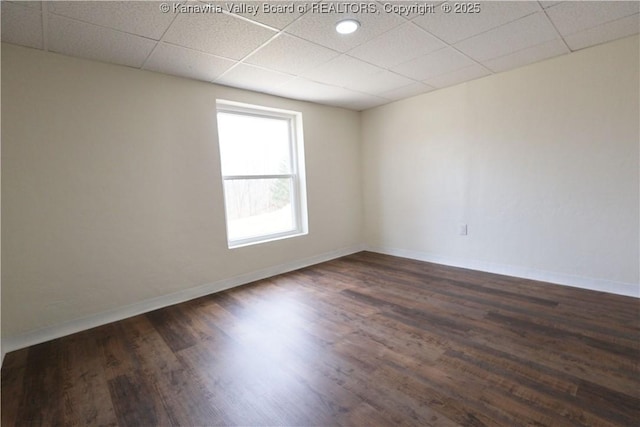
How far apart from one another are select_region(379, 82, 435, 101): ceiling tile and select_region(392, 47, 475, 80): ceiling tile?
1.10 ft

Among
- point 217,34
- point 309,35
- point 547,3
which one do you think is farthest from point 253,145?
point 547,3

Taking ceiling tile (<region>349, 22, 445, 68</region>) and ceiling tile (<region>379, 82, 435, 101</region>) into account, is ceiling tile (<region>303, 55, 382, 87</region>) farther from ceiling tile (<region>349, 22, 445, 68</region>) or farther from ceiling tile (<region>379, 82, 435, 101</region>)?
ceiling tile (<region>379, 82, 435, 101</region>)

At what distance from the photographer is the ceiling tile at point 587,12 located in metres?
2.05

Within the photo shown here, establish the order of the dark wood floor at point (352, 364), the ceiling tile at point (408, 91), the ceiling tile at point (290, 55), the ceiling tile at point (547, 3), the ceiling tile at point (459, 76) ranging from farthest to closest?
the ceiling tile at point (408, 91)
the ceiling tile at point (459, 76)
the ceiling tile at point (290, 55)
the ceiling tile at point (547, 3)
the dark wood floor at point (352, 364)

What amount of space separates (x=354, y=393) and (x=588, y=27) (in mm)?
3293

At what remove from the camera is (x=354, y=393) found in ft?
5.51

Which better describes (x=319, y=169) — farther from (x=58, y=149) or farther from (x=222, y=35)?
(x=58, y=149)

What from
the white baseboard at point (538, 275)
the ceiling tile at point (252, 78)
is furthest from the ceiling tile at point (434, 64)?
the white baseboard at point (538, 275)

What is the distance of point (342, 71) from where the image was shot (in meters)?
3.07

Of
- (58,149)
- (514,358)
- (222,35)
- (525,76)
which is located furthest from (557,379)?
(58,149)

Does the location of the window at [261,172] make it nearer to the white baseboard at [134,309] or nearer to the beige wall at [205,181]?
the beige wall at [205,181]

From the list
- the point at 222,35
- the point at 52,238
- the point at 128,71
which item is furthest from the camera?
the point at 128,71

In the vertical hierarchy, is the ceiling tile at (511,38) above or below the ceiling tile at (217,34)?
below

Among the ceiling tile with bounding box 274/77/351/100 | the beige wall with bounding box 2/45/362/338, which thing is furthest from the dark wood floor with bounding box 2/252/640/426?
the ceiling tile with bounding box 274/77/351/100
